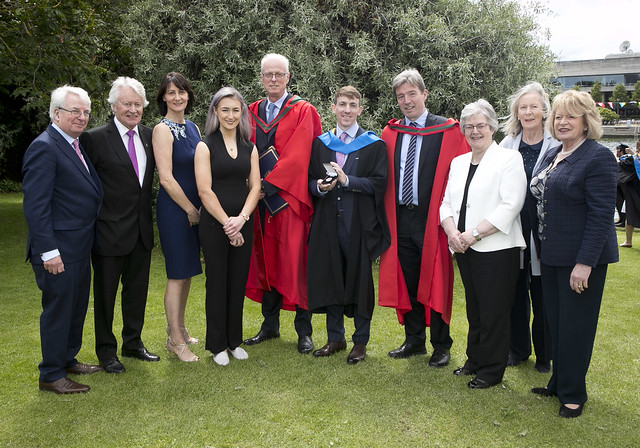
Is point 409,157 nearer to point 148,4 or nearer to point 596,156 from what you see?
point 596,156

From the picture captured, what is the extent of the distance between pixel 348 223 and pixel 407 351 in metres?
1.16

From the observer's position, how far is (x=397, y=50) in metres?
8.11

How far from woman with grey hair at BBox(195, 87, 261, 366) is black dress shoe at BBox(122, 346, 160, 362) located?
1.58 feet

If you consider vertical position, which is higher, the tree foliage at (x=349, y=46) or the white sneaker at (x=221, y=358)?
the tree foliage at (x=349, y=46)

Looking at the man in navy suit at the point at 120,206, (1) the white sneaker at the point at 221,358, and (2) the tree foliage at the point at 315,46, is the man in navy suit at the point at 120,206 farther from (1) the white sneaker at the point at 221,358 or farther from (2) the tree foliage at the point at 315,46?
(2) the tree foliage at the point at 315,46

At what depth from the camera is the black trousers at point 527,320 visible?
13.4ft

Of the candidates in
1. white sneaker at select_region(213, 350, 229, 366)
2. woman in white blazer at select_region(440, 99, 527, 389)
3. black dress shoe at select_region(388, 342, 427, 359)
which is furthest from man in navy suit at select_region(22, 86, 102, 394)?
woman in white blazer at select_region(440, 99, 527, 389)

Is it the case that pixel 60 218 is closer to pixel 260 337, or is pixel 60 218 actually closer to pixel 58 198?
pixel 58 198

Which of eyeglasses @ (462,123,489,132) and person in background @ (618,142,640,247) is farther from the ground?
eyeglasses @ (462,123,489,132)

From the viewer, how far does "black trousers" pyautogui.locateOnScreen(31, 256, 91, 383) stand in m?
3.61

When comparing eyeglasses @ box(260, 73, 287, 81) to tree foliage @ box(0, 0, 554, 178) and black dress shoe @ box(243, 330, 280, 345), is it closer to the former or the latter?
black dress shoe @ box(243, 330, 280, 345)

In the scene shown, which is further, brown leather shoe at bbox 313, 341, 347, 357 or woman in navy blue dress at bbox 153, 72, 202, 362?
brown leather shoe at bbox 313, 341, 347, 357

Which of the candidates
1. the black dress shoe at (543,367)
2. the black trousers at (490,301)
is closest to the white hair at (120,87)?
the black trousers at (490,301)

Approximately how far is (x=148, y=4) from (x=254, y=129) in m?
4.99
